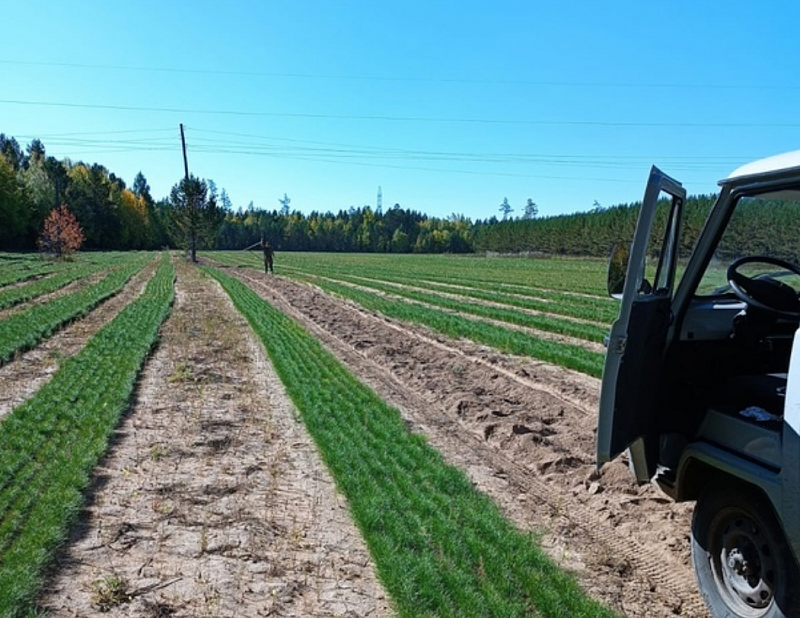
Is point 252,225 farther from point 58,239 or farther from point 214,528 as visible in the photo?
point 214,528

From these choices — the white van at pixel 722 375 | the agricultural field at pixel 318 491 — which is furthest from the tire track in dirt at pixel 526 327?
the white van at pixel 722 375

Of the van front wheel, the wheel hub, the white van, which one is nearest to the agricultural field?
the van front wheel

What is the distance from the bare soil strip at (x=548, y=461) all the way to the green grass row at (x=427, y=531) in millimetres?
266

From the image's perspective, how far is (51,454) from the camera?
5.96 m

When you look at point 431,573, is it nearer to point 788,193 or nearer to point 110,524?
point 110,524

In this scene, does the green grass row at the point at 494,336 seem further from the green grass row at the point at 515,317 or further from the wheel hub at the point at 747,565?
the wheel hub at the point at 747,565

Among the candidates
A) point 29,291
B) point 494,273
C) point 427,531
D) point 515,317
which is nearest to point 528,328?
point 515,317

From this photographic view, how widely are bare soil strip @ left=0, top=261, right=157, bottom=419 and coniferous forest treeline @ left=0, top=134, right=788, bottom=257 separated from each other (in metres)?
23.9

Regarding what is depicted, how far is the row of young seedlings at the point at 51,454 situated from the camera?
13.0 ft

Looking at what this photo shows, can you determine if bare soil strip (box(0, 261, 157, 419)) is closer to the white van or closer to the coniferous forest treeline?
the white van

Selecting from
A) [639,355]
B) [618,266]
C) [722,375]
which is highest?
[618,266]

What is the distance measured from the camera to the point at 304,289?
2827cm

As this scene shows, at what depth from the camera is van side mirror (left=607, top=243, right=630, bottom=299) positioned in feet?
12.6

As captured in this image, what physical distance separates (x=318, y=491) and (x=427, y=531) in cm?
126
